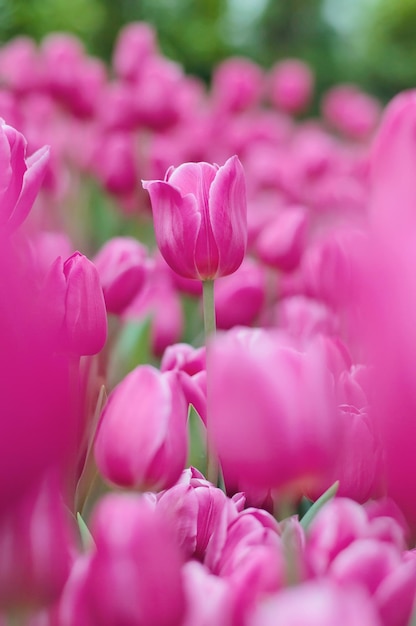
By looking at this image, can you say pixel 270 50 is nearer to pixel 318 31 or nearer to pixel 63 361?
pixel 318 31

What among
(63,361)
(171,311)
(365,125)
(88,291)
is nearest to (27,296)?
(63,361)

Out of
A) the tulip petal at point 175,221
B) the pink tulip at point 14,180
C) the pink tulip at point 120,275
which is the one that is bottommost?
the pink tulip at point 120,275

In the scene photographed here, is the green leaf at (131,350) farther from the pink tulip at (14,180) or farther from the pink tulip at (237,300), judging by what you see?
the pink tulip at (14,180)

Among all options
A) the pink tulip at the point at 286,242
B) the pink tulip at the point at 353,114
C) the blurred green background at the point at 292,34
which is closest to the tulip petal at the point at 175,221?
the pink tulip at the point at 286,242

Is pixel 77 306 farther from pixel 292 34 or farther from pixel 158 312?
pixel 292 34

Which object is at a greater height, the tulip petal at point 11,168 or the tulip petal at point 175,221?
the tulip petal at point 11,168

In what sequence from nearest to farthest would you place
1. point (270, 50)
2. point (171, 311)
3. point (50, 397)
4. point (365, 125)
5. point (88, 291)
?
1. point (50, 397)
2. point (88, 291)
3. point (171, 311)
4. point (365, 125)
5. point (270, 50)

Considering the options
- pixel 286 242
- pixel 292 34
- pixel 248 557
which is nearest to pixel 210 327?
pixel 248 557
